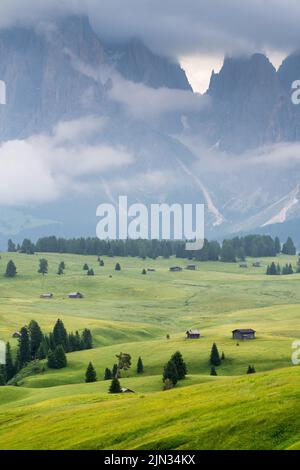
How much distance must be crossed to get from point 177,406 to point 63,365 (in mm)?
80112

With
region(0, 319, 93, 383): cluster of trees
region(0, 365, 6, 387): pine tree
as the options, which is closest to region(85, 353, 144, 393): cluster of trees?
region(0, 365, 6, 387): pine tree

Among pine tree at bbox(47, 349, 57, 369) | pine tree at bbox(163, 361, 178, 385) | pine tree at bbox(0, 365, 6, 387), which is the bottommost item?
pine tree at bbox(0, 365, 6, 387)

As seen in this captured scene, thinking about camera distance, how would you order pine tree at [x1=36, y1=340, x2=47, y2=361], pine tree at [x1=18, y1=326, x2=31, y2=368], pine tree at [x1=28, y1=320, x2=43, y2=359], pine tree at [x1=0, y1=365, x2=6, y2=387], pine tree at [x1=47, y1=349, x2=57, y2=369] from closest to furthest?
pine tree at [x1=0, y1=365, x2=6, y2=387] < pine tree at [x1=47, y1=349, x2=57, y2=369] < pine tree at [x1=18, y1=326, x2=31, y2=368] < pine tree at [x1=36, y1=340, x2=47, y2=361] < pine tree at [x1=28, y1=320, x2=43, y2=359]

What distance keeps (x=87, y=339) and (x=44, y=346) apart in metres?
13.2

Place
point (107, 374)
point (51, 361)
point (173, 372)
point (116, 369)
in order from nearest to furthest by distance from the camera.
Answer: point (173, 372), point (107, 374), point (116, 369), point (51, 361)

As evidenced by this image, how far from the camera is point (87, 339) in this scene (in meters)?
164

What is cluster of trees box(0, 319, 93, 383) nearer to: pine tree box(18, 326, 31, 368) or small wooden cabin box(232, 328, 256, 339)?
pine tree box(18, 326, 31, 368)

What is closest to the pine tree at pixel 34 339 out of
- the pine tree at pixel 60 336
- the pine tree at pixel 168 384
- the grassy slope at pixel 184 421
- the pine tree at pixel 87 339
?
the pine tree at pixel 60 336

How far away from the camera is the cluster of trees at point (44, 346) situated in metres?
140

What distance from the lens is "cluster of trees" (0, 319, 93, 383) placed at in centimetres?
14025

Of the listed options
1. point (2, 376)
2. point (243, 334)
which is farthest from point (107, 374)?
point (243, 334)

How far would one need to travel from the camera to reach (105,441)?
54.6 m

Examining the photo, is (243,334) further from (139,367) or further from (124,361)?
(124,361)

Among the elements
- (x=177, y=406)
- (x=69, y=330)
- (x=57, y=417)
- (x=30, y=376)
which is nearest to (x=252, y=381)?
(x=177, y=406)
